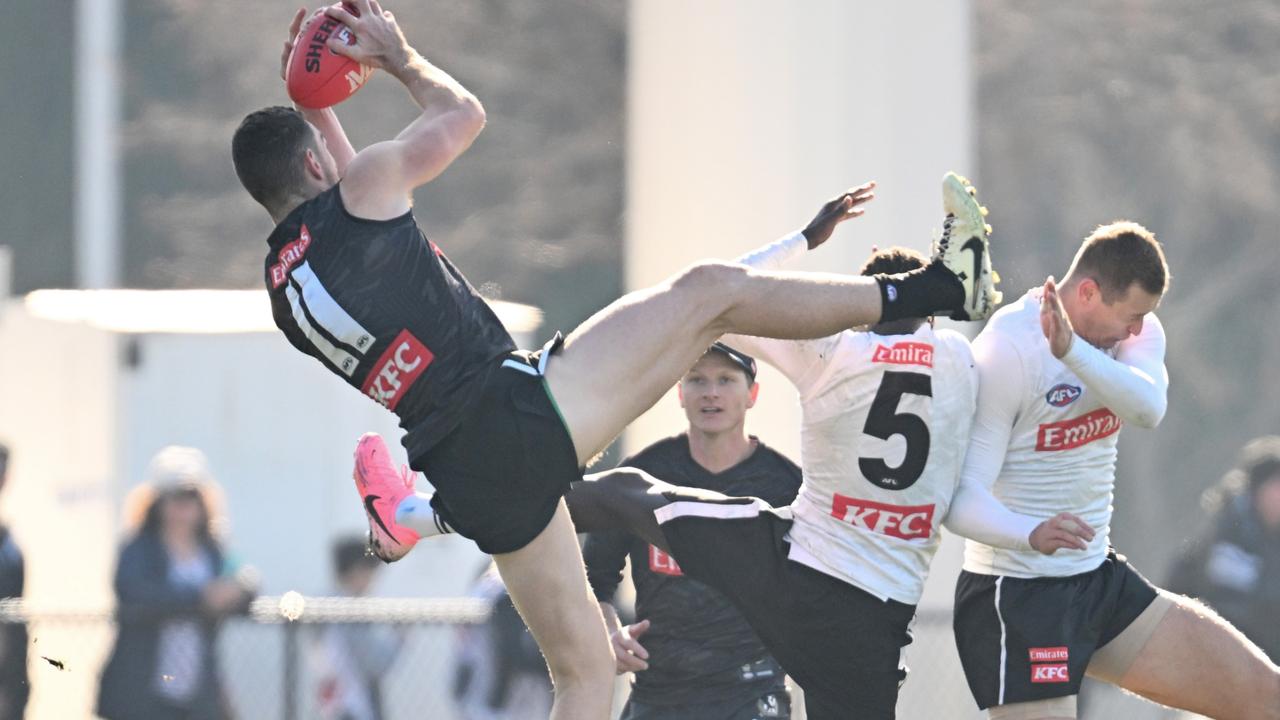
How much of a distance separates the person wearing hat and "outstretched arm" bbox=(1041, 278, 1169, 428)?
3.99 ft

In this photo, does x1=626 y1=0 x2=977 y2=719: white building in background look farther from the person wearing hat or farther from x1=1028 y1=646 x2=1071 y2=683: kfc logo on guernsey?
x1=1028 y1=646 x2=1071 y2=683: kfc logo on guernsey

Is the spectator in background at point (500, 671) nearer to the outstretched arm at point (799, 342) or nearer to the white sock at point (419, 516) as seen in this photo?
the white sock at point (419, 516)

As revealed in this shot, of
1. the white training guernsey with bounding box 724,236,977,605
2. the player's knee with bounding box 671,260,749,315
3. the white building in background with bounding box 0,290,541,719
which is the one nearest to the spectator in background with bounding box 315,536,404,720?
the white building in background with bounding box 0,290,541,719

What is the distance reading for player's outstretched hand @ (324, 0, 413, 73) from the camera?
17.6 feet

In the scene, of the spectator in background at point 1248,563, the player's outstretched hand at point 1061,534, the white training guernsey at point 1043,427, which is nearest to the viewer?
the player's outstretched hand at point 1061,534

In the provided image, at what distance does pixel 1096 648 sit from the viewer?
576 cm

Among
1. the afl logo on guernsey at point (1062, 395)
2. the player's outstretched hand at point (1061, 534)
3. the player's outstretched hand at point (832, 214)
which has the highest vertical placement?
the player's outstretched hand at point (832, 214)

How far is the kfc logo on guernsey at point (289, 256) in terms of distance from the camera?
17.1ft

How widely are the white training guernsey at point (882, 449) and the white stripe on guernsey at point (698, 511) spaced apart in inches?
7.0

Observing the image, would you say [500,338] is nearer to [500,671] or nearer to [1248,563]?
[500,671]

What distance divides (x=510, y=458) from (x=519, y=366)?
0.25 metres

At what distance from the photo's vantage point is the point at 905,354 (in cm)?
566

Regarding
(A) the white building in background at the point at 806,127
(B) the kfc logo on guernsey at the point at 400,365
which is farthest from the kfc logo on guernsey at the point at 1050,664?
(A) the white building in background at the point at 806,127

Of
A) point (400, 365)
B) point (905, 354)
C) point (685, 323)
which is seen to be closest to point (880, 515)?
point (905, 354)
